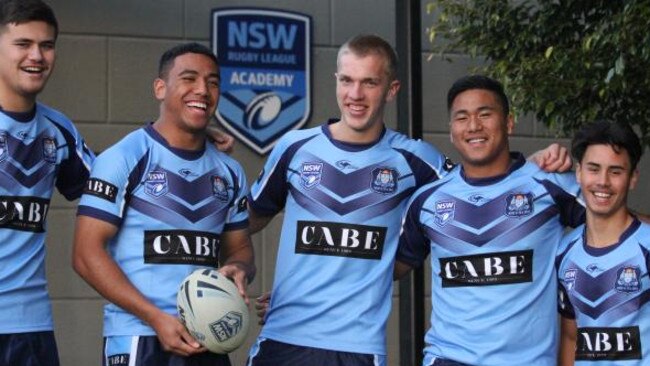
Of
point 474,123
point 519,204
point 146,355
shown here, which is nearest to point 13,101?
point 146,355

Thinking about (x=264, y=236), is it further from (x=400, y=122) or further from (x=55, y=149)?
(x=55, y=149)

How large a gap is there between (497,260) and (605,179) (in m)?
0.59

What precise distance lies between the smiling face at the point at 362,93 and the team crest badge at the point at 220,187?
0.63 m

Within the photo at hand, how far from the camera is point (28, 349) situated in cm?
527

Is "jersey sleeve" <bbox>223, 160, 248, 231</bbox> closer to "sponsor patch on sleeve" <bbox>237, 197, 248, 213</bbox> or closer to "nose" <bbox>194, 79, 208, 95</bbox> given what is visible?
"sponsor patch on sleeve" <bbox>237, 197, 248, 213</bbox>

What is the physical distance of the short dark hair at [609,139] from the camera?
567 cm

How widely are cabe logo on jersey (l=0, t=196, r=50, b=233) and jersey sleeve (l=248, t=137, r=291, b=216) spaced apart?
113 cm

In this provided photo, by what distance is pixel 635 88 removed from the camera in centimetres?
725

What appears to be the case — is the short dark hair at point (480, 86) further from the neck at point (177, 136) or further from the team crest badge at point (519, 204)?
the neck at point (177, 136)

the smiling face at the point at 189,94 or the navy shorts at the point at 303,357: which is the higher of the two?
the smiling face at the point at 189,94

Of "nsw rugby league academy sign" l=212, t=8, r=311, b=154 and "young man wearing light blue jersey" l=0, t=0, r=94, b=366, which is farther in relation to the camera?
"nsw rugby league academy sign" l=212, t=8, r=311, b=154

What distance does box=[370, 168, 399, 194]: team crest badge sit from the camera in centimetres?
580

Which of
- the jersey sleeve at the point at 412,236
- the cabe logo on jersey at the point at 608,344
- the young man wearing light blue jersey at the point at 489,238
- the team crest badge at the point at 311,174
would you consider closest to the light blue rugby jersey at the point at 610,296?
the cabe logo on jersey at the point at 608,344

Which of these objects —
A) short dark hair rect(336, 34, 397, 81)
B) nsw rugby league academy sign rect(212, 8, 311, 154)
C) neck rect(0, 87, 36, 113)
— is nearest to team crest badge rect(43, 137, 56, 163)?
neck rect(0, 87, 36, 113)
